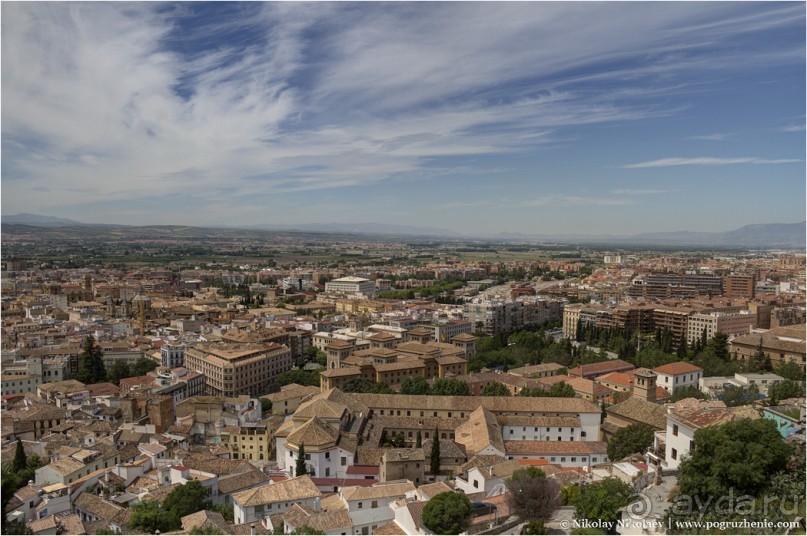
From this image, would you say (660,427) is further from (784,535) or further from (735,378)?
(735,378)

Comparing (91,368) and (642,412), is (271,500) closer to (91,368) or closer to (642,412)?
(642,412)

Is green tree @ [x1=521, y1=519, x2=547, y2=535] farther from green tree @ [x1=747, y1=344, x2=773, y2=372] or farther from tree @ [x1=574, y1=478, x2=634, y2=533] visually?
green tree @ [x1=747, y1=344, x2=773, y2=372]

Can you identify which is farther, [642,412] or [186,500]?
[642,412]

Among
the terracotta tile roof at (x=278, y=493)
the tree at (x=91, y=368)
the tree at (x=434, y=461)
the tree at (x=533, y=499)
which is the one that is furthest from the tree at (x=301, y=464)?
the tree at (x=91, y=368)

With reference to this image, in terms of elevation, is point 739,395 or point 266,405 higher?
point 739,395

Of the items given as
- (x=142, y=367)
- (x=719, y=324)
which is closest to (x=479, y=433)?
(x=142, y=367)

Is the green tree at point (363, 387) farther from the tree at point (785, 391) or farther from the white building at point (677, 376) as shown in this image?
the tree at point (785, 391)

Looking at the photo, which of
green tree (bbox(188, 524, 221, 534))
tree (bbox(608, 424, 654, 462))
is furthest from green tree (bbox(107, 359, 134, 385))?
tree (bbox(608, 424, 654, 462))
